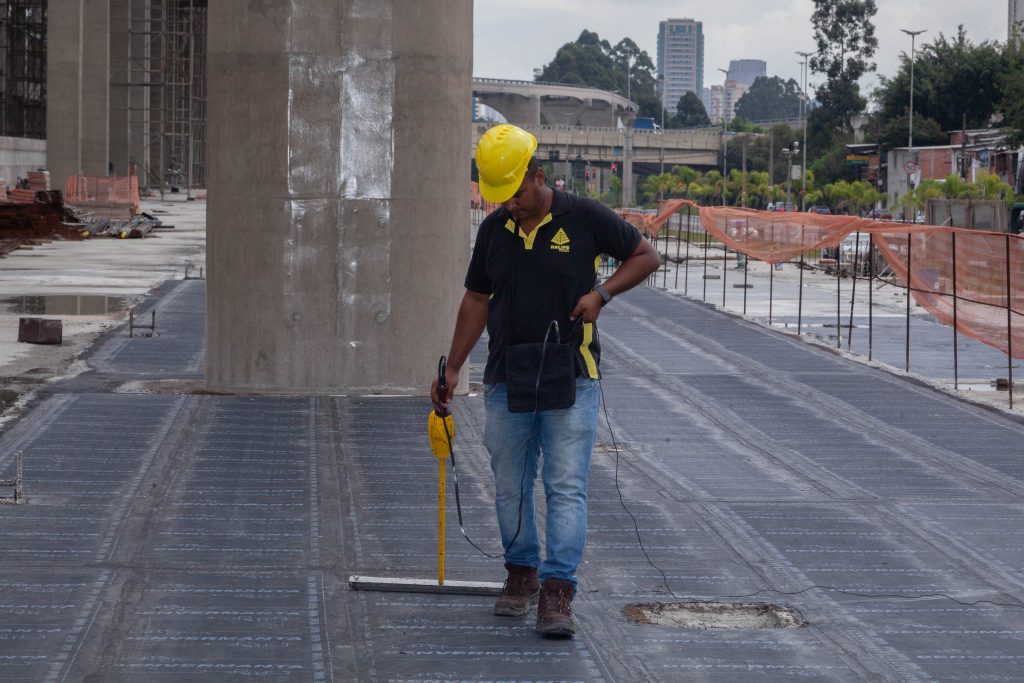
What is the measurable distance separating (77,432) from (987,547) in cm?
662

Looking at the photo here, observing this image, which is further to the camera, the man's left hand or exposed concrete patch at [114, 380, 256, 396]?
exposed concrete patch at [114, 380, 256, 396]

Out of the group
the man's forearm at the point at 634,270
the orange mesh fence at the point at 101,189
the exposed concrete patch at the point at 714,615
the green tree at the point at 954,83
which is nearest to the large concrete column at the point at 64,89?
the orange mesh fence at the point at 101,189

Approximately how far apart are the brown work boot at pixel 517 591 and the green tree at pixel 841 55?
10665 centimetres

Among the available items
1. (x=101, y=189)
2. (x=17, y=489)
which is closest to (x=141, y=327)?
(x=17, y=489)

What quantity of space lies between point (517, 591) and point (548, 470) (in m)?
0.62

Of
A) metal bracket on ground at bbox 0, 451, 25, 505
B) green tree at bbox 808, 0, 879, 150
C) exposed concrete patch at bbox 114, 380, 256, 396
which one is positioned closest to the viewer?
metal bracket on ground at bbox 0, 451, 25, 505

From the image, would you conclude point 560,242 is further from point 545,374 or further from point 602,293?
point 545,374

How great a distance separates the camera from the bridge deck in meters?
6.02

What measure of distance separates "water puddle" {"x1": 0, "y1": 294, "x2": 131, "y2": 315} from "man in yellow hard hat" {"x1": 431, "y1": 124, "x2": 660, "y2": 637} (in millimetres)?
16862

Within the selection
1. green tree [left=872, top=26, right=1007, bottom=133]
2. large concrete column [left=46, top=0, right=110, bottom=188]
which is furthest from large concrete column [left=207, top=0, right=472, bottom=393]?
green tree [left=872, top=26, right=1007, bottom=133]

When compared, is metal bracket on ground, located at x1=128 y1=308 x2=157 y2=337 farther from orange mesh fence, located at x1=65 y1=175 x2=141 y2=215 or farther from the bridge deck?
orange mesh fence, located at x1=65 y1=175 x2=141 y2=215

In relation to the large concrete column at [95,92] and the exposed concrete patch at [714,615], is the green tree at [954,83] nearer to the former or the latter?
the large concrete column at [95,92]

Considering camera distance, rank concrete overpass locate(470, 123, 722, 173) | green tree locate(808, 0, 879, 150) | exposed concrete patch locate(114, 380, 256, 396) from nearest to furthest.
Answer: exposed concrete patch locate(114, 380, 256, 396), green tree locate(808, 0, 879, 150), concrete overpass locate(470, 123, 722, 173)

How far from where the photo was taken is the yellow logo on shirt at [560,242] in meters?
6.13
